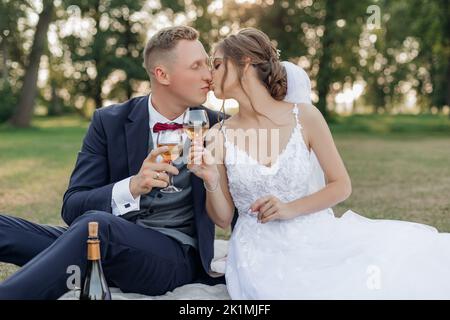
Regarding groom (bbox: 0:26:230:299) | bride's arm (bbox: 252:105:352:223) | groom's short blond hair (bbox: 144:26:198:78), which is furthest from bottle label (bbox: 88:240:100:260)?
groom's short blond hair (bbox: 144:26:198:78)

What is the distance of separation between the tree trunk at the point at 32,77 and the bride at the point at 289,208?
3238cm

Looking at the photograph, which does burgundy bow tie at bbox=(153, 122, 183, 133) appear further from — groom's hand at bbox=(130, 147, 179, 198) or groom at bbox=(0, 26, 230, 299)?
groom's hand at bbox=(130, 147, 179, 198)

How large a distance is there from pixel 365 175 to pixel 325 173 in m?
10.6

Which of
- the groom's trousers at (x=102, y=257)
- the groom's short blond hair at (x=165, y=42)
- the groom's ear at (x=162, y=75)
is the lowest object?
the groom's trousers at (x=102, y=257)

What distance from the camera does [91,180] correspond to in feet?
15.5

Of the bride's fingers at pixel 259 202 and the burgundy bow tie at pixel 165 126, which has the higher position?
the burgundy bow tie at pixel 165 126

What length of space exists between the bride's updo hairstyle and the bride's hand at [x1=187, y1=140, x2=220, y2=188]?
1.95 ft

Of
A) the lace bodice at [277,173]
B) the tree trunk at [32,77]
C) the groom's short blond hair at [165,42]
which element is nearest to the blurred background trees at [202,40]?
the tree trunk at [32,77]

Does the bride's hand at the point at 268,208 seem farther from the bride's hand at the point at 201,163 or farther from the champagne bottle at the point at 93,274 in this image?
the champagne bottle at the point at 93,274

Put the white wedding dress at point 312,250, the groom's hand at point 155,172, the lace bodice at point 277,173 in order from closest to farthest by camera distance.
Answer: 1. the white wedding dress at point 312,250
2. the groom's hand at point 155,172
3. the lace bodice at point 277,173

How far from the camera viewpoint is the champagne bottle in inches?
139

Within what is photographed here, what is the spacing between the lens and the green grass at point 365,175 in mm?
9945

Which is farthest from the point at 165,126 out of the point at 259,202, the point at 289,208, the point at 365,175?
the point at 365,175

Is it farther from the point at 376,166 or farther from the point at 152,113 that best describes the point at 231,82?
the point at 376,166
